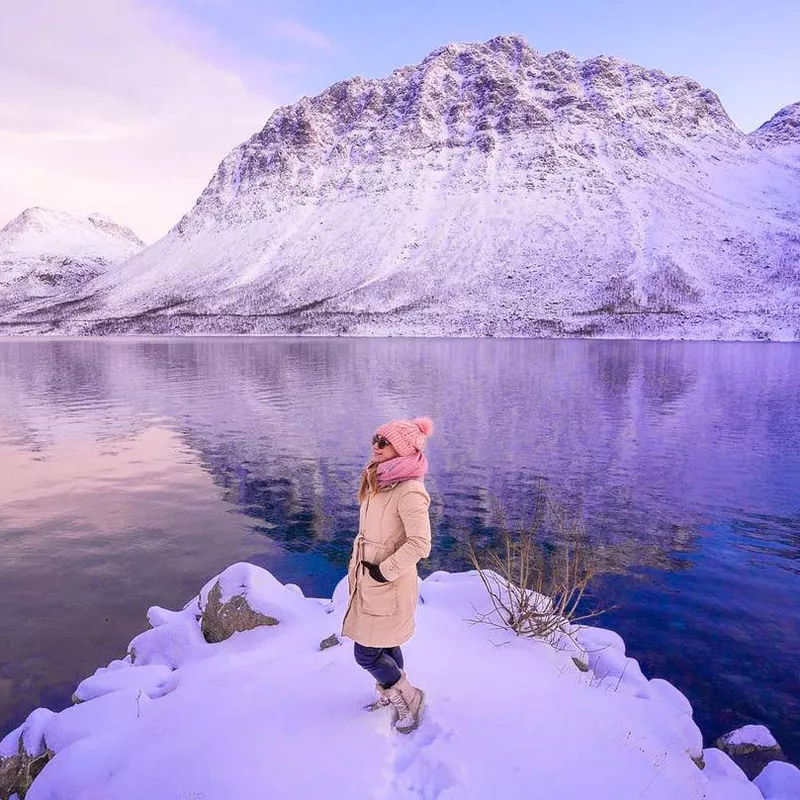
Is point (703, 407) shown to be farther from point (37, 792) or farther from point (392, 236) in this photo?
point (392, 236)

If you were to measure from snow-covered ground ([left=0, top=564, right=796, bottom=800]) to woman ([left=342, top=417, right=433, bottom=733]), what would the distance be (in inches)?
21.0

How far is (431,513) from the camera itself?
46.1 feet

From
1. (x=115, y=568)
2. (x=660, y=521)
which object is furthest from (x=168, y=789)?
(x=660, y=521)

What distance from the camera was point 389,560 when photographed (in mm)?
4484

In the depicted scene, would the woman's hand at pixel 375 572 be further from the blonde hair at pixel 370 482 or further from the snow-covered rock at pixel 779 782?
the snow-covered rock at pixel 779 782

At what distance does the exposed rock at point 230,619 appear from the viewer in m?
7.11

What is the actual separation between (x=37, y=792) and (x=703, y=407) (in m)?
30.5

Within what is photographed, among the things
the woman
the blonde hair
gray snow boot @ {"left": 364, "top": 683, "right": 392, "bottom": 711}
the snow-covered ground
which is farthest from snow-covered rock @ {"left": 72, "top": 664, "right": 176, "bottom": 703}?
the blonde hair

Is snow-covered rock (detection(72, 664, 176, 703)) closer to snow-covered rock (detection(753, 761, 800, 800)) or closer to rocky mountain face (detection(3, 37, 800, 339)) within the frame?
snow-covered rock (detection(753, 761, 800, 800))

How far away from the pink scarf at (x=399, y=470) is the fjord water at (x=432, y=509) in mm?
5365

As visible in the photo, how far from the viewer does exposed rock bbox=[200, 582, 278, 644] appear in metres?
7.11

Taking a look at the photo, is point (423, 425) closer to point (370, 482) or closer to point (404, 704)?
point (370, 482)

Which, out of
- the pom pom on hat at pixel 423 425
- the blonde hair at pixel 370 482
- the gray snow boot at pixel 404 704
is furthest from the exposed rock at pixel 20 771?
the pom pom on hat at pixel 423 425

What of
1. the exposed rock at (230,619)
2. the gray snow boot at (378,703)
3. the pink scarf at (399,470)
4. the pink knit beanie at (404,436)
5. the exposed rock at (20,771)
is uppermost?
the pink knit beanie at (404,436)
